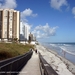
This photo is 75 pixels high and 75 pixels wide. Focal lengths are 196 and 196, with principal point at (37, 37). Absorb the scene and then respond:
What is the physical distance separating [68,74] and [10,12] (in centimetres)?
12214

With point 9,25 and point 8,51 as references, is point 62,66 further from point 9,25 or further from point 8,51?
point 9,25

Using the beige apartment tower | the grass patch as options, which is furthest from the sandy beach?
the beige apartment tower

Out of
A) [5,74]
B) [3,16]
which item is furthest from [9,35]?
[5,74]

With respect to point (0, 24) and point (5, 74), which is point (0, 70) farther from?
point (0, 24)

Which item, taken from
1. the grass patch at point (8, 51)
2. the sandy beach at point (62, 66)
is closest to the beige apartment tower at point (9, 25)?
the grass patch at point (8, 51)

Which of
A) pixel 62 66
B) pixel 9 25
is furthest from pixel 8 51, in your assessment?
pixel 9 25

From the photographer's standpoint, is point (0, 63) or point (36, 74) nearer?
point (0, 63)

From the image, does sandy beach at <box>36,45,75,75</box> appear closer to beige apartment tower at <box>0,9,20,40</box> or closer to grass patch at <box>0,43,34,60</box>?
grass patch at <box>0,43,34,60</box>

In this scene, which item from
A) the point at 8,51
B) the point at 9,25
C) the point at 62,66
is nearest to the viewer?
the point at 62,66

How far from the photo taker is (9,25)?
5226 inches

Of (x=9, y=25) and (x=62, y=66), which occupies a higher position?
(x=9, y=25)

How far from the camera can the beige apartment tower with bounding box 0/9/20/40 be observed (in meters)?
132

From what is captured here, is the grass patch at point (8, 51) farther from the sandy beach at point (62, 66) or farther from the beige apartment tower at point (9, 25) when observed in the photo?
the beige apartment tower at point (9, 25)

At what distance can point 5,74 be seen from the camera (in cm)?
867
